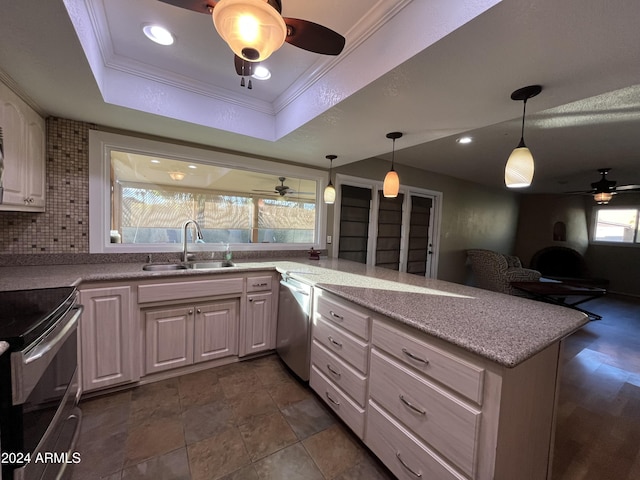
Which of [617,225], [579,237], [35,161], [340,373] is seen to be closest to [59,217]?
[35,161]

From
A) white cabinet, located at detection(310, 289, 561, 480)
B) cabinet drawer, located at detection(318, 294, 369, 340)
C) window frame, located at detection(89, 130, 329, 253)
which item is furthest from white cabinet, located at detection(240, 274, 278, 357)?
white cabinet, located at detection(310, 289, 561, 480)

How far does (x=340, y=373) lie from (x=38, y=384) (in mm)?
1439

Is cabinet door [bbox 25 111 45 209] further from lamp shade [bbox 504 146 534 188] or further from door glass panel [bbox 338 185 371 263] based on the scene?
lamp shade [bbox 504 146 534 188]

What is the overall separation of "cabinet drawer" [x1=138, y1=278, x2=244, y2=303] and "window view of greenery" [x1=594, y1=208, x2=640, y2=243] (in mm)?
8723

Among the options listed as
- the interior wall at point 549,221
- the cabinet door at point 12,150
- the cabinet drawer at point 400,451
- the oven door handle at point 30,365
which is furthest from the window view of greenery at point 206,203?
the interior wall at point 549,221

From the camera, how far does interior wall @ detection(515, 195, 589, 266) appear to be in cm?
658

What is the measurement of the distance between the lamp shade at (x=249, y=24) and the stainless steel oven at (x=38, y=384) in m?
1.28

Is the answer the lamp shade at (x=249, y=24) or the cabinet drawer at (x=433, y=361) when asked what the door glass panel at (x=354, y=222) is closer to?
the cabinet drawer at (x=433, y=361)

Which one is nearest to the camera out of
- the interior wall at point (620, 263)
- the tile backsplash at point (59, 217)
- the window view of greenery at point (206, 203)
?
the tile backsplash at point (59, 217)

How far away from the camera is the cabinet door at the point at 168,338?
2031 mm

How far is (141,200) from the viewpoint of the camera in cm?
245

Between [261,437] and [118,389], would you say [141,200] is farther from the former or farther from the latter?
[261,437]

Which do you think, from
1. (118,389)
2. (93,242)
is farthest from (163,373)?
(93,242)

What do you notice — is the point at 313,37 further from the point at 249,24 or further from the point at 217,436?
the point at 217,436
